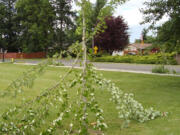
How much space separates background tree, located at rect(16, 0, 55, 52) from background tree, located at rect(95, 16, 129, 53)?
31.3ft

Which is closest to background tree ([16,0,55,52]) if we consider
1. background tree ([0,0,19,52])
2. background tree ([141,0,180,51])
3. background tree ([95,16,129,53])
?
background tree ([0,0,19,52])

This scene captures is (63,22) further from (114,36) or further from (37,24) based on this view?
(114,36)

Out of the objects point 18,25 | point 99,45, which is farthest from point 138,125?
point 18,25

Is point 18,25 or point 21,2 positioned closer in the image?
point 21,2

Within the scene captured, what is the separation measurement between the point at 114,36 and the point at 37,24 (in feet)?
45.3

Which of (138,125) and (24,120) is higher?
(24,120)

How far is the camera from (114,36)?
117 ft

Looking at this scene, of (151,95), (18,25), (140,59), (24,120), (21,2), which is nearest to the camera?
(24,120)

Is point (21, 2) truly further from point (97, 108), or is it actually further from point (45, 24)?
point (97, 108)

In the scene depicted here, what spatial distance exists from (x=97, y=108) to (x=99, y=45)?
109 ft

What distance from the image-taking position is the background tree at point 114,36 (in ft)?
115

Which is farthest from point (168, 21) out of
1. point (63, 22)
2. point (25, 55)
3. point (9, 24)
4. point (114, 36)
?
point (9, 24)

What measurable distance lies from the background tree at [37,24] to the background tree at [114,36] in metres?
9.53

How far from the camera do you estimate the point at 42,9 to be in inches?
1529
